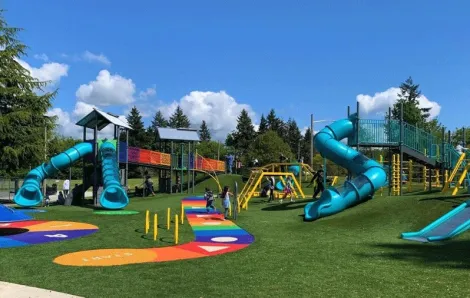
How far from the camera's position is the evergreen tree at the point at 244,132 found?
9944cm

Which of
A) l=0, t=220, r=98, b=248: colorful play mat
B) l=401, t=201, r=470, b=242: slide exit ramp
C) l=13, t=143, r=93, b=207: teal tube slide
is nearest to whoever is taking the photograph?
l=401, t=201, r=470, b=242: slide exit ramp

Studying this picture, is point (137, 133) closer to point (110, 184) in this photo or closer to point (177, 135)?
point (177, 135)

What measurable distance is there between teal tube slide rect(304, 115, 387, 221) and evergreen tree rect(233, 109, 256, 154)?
254 feet

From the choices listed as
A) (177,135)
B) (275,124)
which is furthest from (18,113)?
(275,124)

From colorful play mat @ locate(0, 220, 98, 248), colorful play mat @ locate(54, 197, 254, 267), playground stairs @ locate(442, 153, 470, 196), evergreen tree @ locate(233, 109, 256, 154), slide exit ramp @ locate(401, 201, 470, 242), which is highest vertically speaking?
evergreen tree @ locate(233, 109, 256, 154)

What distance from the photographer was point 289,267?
29.9ft

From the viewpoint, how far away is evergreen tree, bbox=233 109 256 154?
9944 cm

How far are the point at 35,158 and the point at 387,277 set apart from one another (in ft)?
86.3

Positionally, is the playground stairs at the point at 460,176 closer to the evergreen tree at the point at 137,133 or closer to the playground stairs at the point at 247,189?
the playground stairs at the point at 247,189

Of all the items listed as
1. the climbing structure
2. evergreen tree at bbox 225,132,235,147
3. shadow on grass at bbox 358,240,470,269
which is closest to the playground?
shadow on grass at bbox 358,240,470,269

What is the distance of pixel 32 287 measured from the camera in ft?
25.3

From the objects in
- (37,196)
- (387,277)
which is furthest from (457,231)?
(37,196)

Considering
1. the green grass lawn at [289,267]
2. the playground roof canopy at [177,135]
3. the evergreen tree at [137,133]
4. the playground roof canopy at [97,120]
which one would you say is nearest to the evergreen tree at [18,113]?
the playground roof canopy at [97,120]

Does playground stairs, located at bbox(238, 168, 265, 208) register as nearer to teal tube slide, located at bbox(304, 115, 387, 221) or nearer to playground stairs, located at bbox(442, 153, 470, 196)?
teal tube slide, located at bbox(304, 115, 387, 221)
